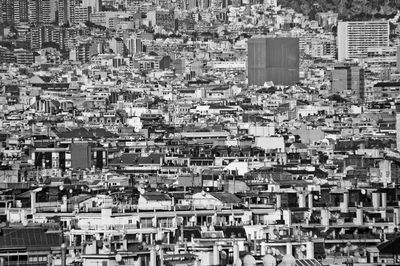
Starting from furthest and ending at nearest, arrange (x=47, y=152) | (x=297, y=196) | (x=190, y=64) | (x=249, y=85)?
1. (x=190, y=64)
2. (x=249, y=85)
3. (x=47, y=152)
4. (x=297, y=196)

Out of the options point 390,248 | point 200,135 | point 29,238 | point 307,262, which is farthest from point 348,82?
point 307,262

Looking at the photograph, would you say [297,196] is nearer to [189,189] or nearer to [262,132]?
[189,189]

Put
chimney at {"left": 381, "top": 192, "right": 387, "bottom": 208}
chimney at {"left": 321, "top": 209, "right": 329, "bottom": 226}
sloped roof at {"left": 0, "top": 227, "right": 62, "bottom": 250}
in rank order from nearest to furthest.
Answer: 1. sloped roof at {"left": 0, "top": 227, "right": 62, "bottom": 250}
2. chimney at {"left": 321, "top": 209, "right": 329, "bottom": 226}
3. chimney at {"left": 381, "top": 192, "right": 387, "bottom": 208}

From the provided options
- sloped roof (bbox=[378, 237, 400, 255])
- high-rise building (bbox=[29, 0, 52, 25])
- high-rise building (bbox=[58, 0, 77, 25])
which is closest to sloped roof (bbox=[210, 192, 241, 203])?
sloped roof (bbox=[378, 237, 400, 255])

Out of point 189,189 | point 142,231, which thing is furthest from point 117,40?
point 142,231

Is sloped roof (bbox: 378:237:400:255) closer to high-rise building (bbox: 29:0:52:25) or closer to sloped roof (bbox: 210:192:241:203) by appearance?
sloped roof (bbox: 210:192:241:203)

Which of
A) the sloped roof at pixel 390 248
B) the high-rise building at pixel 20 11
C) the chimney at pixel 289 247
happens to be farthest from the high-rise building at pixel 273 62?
the sloped roof at pixel 390 248
